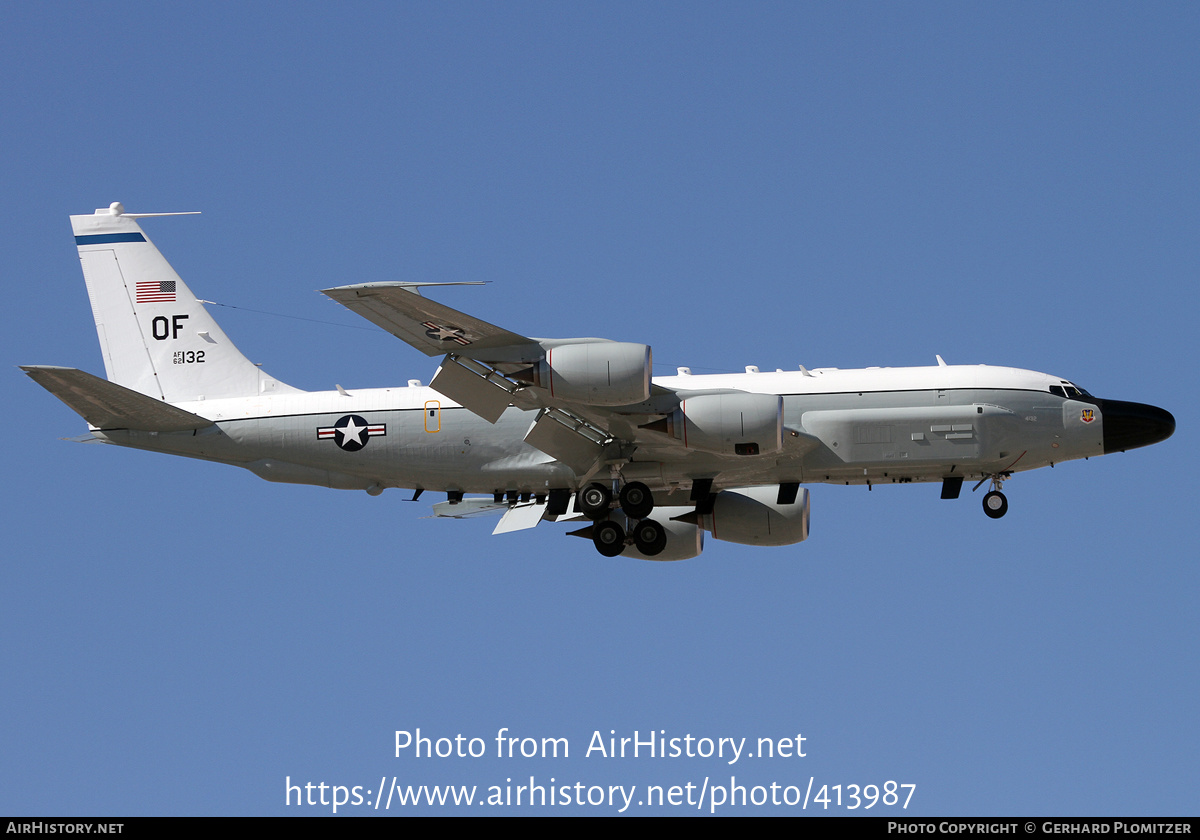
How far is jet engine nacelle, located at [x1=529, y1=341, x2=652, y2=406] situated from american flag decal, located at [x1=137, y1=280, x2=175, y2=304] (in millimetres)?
13891

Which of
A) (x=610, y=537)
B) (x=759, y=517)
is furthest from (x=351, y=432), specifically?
(x=759, y=517)

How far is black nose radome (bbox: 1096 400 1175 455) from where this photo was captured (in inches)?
1451

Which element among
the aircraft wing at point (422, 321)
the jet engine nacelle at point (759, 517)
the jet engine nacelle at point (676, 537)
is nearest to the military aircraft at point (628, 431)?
the jet engine nacelle at point (759, 517)

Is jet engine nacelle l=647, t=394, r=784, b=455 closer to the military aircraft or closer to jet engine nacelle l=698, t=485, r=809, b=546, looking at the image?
the military aircraft

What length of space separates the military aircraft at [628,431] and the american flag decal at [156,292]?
2410 millimetres

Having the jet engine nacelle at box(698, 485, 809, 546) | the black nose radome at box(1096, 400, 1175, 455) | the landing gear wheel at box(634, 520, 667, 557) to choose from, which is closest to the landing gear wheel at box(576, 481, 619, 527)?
the landing gear wheel at box(634, 520, 667, 557)

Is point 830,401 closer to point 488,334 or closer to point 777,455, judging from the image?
point 777,455

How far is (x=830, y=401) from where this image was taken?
36375mm

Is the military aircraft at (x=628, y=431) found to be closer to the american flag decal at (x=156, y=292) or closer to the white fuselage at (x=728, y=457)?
the white fuselage at (x=728, y=457)

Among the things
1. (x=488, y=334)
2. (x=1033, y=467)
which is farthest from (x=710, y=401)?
(x=1033, y=467)

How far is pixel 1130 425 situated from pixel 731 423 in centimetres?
1022

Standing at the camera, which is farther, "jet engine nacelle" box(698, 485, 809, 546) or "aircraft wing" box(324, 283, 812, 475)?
"jet engine nacelle" box(698, 485, 809, 546)

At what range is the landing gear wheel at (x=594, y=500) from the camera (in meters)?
37.1

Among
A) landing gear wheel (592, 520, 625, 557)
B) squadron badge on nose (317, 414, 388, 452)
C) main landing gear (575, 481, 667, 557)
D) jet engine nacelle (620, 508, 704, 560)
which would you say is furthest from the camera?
jet engine nacelle (620, 508, 704, 560)
